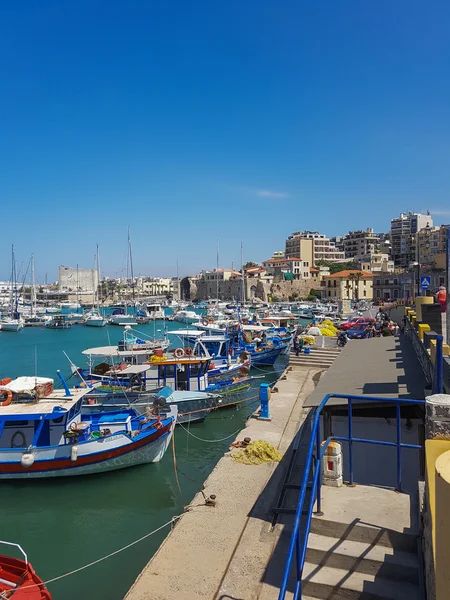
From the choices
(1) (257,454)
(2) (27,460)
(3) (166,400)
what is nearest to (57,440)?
(2) (27,460)

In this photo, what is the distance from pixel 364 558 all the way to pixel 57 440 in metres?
11.1

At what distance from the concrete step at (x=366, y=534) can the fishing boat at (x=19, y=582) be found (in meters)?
4.85

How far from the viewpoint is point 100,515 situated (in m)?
12.1

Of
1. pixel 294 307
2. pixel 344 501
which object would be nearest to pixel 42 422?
pixel 344 501

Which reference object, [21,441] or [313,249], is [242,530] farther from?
[313,249]

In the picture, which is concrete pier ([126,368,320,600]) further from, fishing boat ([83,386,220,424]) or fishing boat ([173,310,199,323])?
fishing boat ([173,310,199,323])

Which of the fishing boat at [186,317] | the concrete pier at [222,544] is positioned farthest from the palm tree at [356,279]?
the concrete pier at [222,544]

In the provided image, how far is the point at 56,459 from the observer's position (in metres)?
13.5

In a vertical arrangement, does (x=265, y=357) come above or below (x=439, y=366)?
below

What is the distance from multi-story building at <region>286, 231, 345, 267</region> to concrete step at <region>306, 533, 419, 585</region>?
4426 inches

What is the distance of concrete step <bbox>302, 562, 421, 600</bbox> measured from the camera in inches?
180

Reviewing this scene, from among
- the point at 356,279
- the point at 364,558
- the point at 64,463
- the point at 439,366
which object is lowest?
the point at 64,463

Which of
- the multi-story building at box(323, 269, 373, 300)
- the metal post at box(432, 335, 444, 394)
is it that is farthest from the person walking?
the multi-story building at box(323, 269, 373, 300)

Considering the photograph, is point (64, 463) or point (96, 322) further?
point (96, 322)
